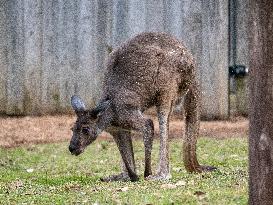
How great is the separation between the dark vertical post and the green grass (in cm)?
102

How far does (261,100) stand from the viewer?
6863mm

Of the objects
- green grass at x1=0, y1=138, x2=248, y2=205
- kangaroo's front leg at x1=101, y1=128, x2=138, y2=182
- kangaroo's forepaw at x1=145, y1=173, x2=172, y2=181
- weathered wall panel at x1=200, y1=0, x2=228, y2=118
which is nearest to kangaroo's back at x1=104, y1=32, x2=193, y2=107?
kangaroo's front leg at x1=101, y1=128, x2=138, y2=182

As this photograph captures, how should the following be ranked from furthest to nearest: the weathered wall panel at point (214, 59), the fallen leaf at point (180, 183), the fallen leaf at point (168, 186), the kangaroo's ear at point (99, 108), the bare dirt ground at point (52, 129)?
the weathered wall panel at point (214, 59), the bare dirt ground at point (52, 129), the kangaroo's ear at point (99, 108), the fallen leaf at point (180, 183), the fallen leaf at point (168, 186)

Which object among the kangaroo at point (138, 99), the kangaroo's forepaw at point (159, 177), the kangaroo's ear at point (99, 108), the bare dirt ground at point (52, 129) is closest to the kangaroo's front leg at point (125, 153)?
the kangaroo at point (138, 99)

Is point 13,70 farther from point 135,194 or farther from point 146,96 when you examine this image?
point 135,194

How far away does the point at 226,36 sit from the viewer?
15.4m

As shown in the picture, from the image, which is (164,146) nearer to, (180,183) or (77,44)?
(180,183)

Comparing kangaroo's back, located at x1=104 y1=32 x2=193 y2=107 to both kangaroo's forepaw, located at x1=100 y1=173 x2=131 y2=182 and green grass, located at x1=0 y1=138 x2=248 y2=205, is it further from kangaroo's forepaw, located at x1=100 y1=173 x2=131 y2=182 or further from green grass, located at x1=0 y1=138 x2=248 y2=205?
green grass, located at x1=0 y1=138 x2=248 y2=205

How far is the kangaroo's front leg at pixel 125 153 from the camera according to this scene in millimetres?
10328

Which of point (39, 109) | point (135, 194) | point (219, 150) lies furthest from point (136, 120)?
point (39, 109)

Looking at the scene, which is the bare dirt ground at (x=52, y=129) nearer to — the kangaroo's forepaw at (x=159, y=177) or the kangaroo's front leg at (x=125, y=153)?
the kangaroo's front leg at (x=125, y=153)

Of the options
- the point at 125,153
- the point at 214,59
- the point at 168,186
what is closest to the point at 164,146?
the point at 125,153

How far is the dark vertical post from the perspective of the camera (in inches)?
269

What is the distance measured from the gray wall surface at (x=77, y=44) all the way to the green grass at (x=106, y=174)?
181 centimetres
